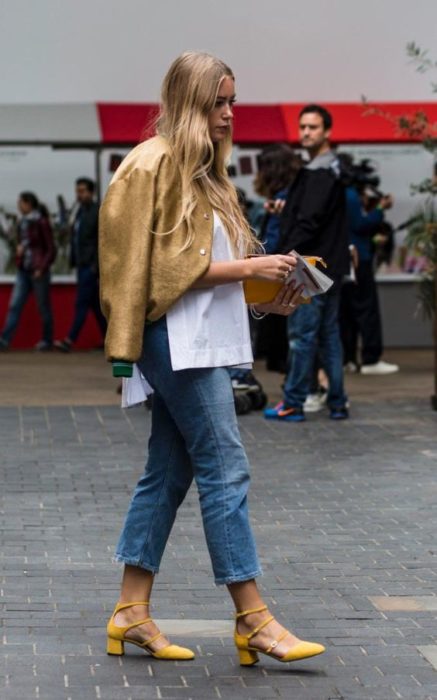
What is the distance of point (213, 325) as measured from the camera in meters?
4.64

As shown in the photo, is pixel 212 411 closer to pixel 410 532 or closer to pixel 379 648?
pixel 379 648

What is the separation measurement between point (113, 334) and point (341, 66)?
14.1m

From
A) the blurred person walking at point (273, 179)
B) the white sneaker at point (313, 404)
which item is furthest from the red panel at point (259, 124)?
the white sneaker at point (313, 404)

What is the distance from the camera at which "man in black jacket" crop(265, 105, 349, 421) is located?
32.9ft

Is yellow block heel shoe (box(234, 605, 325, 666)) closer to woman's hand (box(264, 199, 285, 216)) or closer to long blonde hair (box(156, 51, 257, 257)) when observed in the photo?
long blonde hair (box(156, 51, 257, 257))

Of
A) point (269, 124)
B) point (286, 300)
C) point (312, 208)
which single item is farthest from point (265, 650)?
point (269, 124)

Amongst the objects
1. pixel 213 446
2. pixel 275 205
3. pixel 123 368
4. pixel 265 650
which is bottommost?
pixel 265 650

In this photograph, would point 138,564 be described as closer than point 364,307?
Yes

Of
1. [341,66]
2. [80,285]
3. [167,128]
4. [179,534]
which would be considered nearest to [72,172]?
[80,285]

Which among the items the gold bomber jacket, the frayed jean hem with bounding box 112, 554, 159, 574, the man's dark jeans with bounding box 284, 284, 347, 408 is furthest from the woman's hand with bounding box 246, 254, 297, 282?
the man's dark jeans with bounding box 284, 284, 347, 408

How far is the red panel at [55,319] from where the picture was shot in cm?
1730

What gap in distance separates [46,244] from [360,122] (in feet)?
12.2

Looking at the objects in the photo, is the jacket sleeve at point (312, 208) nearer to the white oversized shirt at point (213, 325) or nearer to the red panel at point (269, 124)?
the white oversized shirt at point (213, 325)

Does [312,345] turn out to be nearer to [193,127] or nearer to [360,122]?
[193,127]
